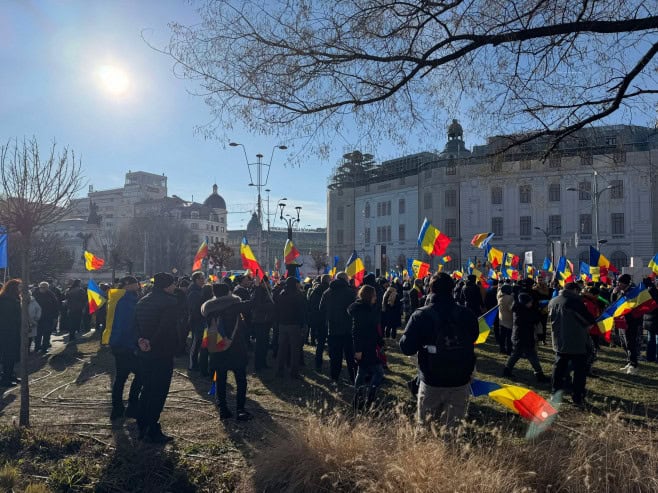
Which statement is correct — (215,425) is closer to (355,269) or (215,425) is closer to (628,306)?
(628,306)

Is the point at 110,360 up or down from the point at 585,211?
down

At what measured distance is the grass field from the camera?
4.75 m

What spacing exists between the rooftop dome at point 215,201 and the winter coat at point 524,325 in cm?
11639

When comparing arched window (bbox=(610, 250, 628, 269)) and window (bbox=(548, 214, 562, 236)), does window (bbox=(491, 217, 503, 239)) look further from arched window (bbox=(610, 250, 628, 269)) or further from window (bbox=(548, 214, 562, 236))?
arched window (bbox=(610, 250, 628, 269))

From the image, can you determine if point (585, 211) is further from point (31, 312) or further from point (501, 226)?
point (31, 312)

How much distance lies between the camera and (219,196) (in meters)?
125

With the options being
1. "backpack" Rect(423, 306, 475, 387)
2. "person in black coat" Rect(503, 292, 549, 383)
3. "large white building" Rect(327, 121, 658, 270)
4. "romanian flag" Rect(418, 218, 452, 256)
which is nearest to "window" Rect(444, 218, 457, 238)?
"large white building" Rect(327, 121, 658, 270)

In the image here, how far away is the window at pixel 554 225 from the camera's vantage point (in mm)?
53219

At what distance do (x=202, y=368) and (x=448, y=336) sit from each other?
6.16 m

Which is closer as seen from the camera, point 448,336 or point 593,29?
point 448,336

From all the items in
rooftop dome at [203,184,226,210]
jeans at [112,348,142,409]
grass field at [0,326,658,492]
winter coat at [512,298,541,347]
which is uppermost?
rooftop dome at [203,184,226,210]

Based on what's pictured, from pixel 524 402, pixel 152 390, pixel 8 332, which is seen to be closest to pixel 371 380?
pixel 524 402

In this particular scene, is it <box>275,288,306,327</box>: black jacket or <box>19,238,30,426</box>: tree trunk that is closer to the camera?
<box>19,238,30,426</box>: tree trunk

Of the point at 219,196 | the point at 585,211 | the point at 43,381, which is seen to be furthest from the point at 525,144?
the point at 219,196
